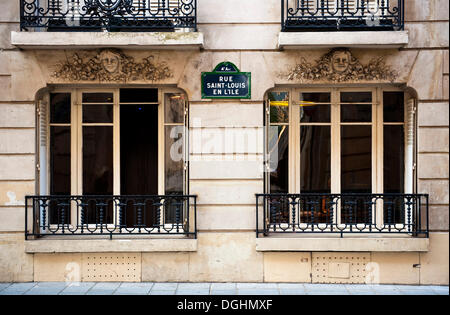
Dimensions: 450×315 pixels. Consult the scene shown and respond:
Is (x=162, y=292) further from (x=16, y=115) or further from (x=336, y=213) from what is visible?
(x=16, y=115)

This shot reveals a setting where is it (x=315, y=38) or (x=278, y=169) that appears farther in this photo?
(x=278, y=169)

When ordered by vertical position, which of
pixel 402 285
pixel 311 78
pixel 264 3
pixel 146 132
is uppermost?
pixel 264 3

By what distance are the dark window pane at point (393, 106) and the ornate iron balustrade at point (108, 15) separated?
4.04 metres

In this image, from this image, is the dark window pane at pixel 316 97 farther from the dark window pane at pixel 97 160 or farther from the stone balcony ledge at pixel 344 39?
the dark window pane at pixel 97 160

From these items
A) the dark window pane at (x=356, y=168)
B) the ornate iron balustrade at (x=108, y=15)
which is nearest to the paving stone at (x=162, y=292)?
the dark window pane at (x=356, y=168)

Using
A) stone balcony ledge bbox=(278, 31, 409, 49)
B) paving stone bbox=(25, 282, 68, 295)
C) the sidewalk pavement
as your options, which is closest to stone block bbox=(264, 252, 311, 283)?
the sidewalk pavement

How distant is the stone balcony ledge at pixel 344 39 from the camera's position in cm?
834

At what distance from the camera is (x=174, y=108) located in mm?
9180

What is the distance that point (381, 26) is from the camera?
8547mm

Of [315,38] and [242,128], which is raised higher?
[315,38]

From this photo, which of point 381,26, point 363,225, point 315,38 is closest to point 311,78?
point 315,38

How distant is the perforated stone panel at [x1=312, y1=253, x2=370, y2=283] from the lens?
8.63 meters

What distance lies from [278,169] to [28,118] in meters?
4.93

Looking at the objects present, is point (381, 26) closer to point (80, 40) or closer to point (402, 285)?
point (402, 285)
